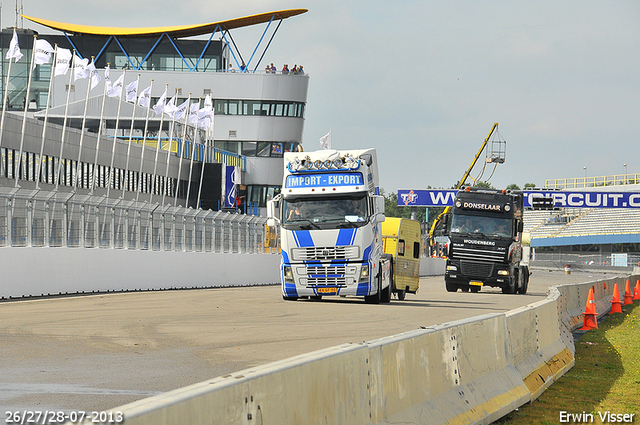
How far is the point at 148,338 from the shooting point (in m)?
13.4

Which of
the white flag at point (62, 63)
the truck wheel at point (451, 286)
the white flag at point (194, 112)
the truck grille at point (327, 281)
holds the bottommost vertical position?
the truck wheel at point (451, 286)

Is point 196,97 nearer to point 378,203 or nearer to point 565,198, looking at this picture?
point 565,198

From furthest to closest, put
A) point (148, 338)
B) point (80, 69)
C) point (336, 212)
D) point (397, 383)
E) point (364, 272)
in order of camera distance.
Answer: point (80, 69)
point (364, 272)
point (336, 212)
point (148, 338)
point (397, 383)

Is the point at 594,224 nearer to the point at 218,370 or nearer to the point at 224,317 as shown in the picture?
the point at 224,317

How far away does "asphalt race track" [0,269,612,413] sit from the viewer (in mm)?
8516

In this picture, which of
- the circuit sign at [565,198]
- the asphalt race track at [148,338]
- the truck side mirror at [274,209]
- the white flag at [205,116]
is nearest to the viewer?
the asphalt race track at [148,338]

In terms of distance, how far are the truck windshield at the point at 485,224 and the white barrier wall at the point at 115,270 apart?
9.34 m

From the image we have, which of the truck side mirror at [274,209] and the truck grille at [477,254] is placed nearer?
the truck side mirror at [274,209]

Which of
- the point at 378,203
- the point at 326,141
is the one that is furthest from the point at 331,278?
the point at 326,141

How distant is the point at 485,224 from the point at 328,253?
1272cm

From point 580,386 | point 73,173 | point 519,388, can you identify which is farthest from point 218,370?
point 73,173

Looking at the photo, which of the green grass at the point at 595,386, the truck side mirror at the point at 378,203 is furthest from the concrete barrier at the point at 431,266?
the green grass at the point at 595,386

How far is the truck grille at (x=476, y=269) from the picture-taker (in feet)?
109

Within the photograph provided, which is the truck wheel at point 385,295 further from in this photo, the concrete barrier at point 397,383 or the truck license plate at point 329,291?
the concrete barrier at point 397,383
